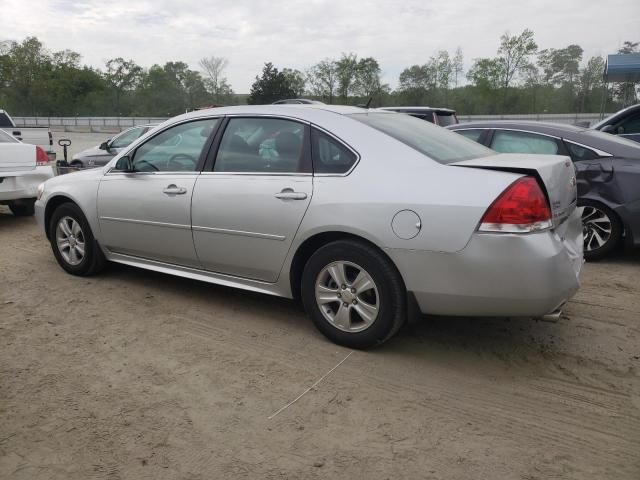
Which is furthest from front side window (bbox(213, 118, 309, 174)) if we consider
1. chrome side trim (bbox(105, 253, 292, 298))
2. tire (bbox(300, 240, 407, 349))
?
chrome side trim (bbox(105, 253, 292, 298))

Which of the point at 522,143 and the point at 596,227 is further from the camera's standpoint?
the point at 522,143

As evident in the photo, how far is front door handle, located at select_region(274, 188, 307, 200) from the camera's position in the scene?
3.62 meters

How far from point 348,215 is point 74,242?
306cm

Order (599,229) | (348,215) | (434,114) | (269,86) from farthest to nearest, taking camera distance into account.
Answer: (269,86)
(434,114)
(599,229)
(348,215)

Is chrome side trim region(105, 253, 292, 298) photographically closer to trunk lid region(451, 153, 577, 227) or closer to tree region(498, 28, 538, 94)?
trunk lid region(451, 153, 577, 227)

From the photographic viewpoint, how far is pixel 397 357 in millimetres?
3520

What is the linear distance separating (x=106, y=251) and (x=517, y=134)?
451 centimetres

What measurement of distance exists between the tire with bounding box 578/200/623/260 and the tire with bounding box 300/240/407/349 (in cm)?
331

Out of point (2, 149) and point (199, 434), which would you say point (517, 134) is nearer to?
point (199, 434)

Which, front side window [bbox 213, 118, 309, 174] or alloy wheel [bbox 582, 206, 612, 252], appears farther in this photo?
alloy wheel [bbox 582, 206, 612, 252]

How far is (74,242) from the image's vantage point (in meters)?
5.17

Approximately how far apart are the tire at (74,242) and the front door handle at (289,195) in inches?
87.0

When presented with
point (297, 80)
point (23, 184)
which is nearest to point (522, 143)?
point (23, 184)

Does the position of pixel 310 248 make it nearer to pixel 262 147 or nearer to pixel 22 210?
pixel 262 147
